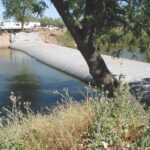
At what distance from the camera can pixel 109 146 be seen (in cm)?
642

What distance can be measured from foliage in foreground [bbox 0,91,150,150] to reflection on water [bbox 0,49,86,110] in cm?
1631

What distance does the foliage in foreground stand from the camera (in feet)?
21.3

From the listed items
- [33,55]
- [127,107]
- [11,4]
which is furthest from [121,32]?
[33,55]

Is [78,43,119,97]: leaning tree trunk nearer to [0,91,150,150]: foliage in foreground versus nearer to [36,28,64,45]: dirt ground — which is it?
[0,91,150,150]: foliage in foreground

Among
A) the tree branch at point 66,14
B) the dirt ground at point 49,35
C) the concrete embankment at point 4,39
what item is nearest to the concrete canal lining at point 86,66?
the tree branch at point 66,14

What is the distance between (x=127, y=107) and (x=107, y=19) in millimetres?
4051

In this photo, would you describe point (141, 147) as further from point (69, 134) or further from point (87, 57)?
point (87, 57)

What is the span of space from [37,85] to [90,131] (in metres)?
28.0

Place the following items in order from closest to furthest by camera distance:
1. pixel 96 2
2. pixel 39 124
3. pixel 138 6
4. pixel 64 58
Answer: pixel 39 124
pixel 138 6
pixel 96 2
pixel 64 58

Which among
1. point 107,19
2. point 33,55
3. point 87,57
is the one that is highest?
point 107,19

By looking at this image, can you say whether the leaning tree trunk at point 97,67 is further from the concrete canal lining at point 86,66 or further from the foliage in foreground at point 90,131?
the concrete canal lining at point 86,66

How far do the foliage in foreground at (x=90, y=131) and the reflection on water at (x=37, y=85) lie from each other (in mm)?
16308

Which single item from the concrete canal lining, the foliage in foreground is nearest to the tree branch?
the foliage in foreground

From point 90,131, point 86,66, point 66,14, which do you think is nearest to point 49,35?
point 86,66
